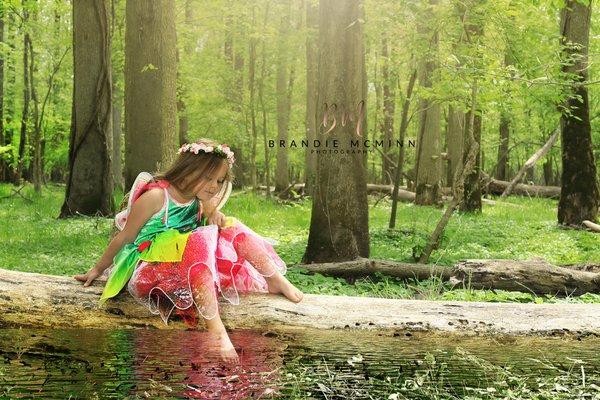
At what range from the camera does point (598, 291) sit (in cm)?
754

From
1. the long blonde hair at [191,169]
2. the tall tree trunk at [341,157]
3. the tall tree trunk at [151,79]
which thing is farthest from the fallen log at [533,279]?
the tall tree trunk at [151,79]

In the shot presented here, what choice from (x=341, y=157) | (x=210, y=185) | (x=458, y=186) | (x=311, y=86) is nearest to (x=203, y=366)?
(x=210, y=185)

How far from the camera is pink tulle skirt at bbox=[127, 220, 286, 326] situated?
4859 millimetres

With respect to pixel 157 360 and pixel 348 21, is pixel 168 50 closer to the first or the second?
pixel 348 21

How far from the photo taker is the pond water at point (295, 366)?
3869 mm

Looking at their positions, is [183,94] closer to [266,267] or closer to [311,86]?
[311,86]

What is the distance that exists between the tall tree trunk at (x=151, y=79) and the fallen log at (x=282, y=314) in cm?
458

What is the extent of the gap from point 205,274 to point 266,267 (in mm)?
553

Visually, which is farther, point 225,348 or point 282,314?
point 282,314

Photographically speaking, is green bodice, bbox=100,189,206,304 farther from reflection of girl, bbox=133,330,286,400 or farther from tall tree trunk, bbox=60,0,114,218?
tall tree trunk, bbox=60,0,114,218

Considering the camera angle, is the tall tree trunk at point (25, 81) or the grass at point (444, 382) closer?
the grass at point (444, 382)

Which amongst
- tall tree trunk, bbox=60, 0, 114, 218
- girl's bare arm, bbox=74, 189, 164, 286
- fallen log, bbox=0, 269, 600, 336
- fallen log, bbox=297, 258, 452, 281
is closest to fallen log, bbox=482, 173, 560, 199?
tall tree trunk, bbox=60, 0, 114, 218

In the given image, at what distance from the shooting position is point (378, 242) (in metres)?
11.0

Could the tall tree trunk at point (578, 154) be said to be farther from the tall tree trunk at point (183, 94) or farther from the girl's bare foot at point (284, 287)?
the tall tree trunk at point (183, 94)
